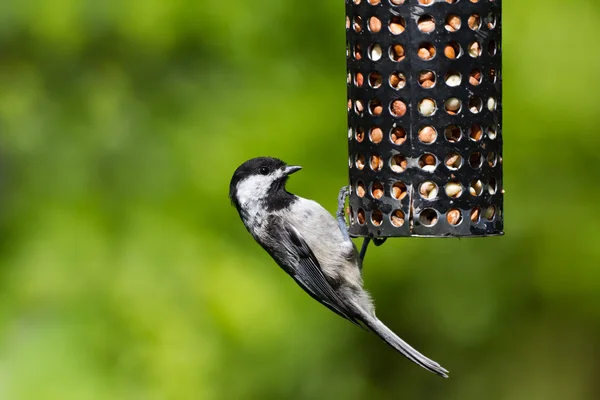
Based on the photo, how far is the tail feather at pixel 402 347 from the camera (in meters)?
4.67

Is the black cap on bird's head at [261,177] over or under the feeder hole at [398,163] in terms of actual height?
under

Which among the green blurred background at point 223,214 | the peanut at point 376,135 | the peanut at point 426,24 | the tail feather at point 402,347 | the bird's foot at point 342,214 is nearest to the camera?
the peanut at point 426,24

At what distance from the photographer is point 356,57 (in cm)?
461

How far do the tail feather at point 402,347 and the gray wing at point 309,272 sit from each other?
8cm

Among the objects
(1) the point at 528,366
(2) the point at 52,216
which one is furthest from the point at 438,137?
(1) the point at 528,366

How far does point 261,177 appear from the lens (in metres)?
5.14

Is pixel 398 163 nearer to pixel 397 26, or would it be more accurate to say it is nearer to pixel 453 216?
pixel 453 216

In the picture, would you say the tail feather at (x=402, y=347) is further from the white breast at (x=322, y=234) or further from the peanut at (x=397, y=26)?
the peanut at (x=397, y=26)

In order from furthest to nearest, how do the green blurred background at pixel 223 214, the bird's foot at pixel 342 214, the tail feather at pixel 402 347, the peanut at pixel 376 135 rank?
the green blurred background at pixel 223 214, the bird's foot at pixel 342 214, the tail feather at pixel 402 347, the peanut at pixel 376 135

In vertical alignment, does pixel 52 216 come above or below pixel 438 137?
below

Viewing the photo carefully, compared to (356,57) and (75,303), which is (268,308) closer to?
(75,303)

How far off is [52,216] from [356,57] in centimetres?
257

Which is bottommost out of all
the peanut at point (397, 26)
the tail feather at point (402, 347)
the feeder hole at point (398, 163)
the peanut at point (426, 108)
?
the tail feather at point (402, 347)

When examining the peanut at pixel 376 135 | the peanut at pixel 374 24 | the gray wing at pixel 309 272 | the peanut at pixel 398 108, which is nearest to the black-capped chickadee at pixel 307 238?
the gray wing at pixel 309 272
